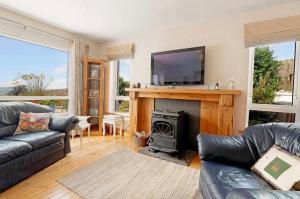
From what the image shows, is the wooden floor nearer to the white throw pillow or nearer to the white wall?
the white throw pillow

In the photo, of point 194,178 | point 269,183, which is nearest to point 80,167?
point 194,178

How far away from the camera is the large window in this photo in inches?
116

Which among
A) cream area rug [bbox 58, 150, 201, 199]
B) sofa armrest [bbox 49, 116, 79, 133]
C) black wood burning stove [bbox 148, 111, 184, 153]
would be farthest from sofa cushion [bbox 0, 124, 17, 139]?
black wood burning stove [bbox 148, 111, 184, 153]

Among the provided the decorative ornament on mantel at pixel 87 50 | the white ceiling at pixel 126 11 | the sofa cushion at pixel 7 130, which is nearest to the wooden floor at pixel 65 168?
the sofa cushion at pixel 7 130

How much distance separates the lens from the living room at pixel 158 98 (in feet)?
5.83

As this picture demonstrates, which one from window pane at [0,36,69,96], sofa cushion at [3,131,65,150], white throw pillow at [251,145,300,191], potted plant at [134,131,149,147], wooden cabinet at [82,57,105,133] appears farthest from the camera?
wooden cabinet at [82,57,105,133]

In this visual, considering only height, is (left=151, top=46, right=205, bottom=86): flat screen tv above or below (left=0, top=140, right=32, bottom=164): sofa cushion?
above

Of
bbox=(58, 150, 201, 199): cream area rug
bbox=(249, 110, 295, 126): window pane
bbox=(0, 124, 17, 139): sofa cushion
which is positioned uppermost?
bbox=(249, 110, 295, 126): window pane

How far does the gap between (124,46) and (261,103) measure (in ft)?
9.72

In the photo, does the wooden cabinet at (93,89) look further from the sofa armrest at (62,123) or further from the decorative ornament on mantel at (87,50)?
the sofa armrest at (62,123)

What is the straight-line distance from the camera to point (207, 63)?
302 cm

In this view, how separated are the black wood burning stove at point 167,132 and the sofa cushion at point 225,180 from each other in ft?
3.98

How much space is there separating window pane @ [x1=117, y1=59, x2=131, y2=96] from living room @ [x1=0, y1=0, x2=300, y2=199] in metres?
0.22

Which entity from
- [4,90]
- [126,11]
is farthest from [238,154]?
[4,90]
